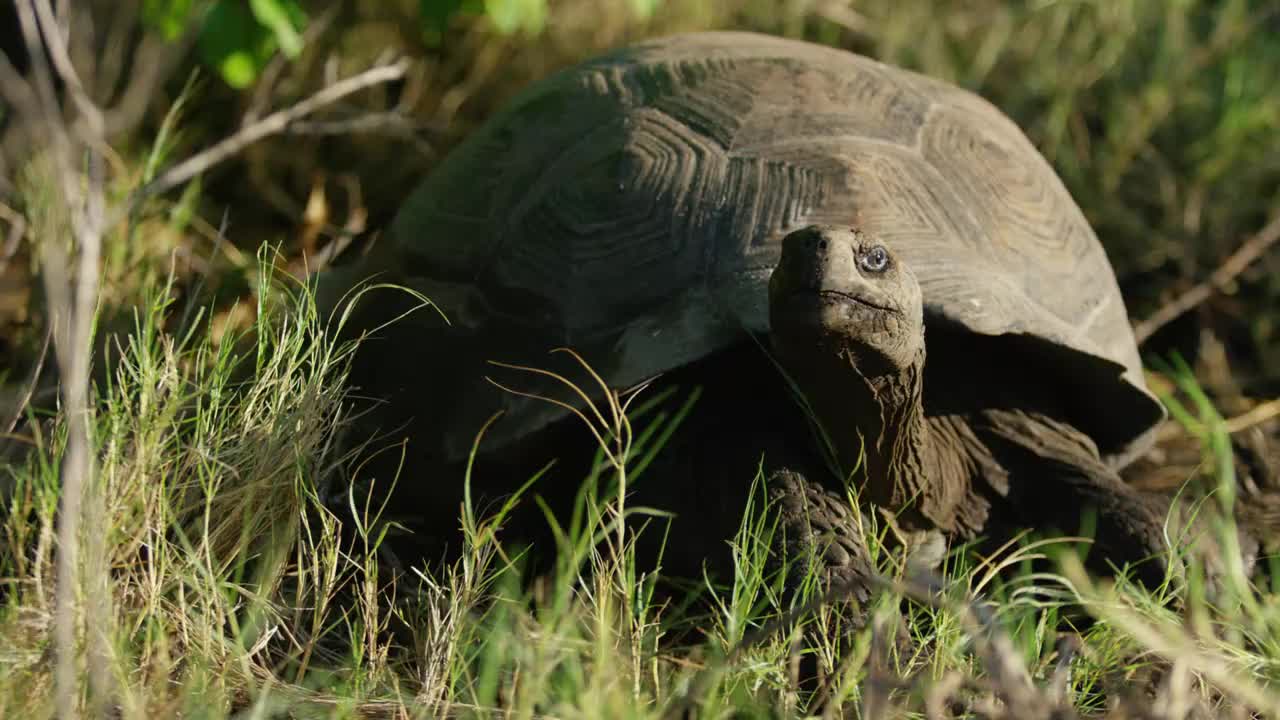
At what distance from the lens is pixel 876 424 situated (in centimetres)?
255

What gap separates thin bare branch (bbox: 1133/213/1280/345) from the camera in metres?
4.32

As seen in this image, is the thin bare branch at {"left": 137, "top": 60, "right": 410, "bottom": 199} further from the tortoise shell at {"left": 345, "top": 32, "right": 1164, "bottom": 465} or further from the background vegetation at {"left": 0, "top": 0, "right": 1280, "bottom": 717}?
the tortoise shell at {"left": 345, "top": 32, "right": 1164, "bottom": 465}

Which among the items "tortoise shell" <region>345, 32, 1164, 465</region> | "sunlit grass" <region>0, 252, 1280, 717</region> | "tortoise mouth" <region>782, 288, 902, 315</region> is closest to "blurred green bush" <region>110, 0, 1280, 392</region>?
"tortoise shell" <region>345, 32, 1164, 465</region>

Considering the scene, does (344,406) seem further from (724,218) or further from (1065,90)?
(1065,90)

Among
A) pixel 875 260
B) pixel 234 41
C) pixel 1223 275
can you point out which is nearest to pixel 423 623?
pixel 875 260

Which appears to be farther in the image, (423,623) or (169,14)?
(169,14)

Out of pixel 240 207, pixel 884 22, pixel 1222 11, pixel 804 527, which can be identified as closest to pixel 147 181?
pixel 240 207

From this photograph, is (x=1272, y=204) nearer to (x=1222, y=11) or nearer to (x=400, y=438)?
(x=1222, y=11)

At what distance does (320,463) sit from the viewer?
2590 millimetres

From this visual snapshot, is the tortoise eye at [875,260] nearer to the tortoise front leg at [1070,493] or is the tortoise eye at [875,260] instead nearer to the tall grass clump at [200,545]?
the tortoise front leg at [1070,493]

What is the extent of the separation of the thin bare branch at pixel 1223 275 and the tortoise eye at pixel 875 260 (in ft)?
6.98

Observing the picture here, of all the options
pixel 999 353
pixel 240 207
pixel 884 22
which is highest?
pixel 884 22

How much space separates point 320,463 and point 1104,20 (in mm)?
3810

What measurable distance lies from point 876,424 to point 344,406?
3.94ft
